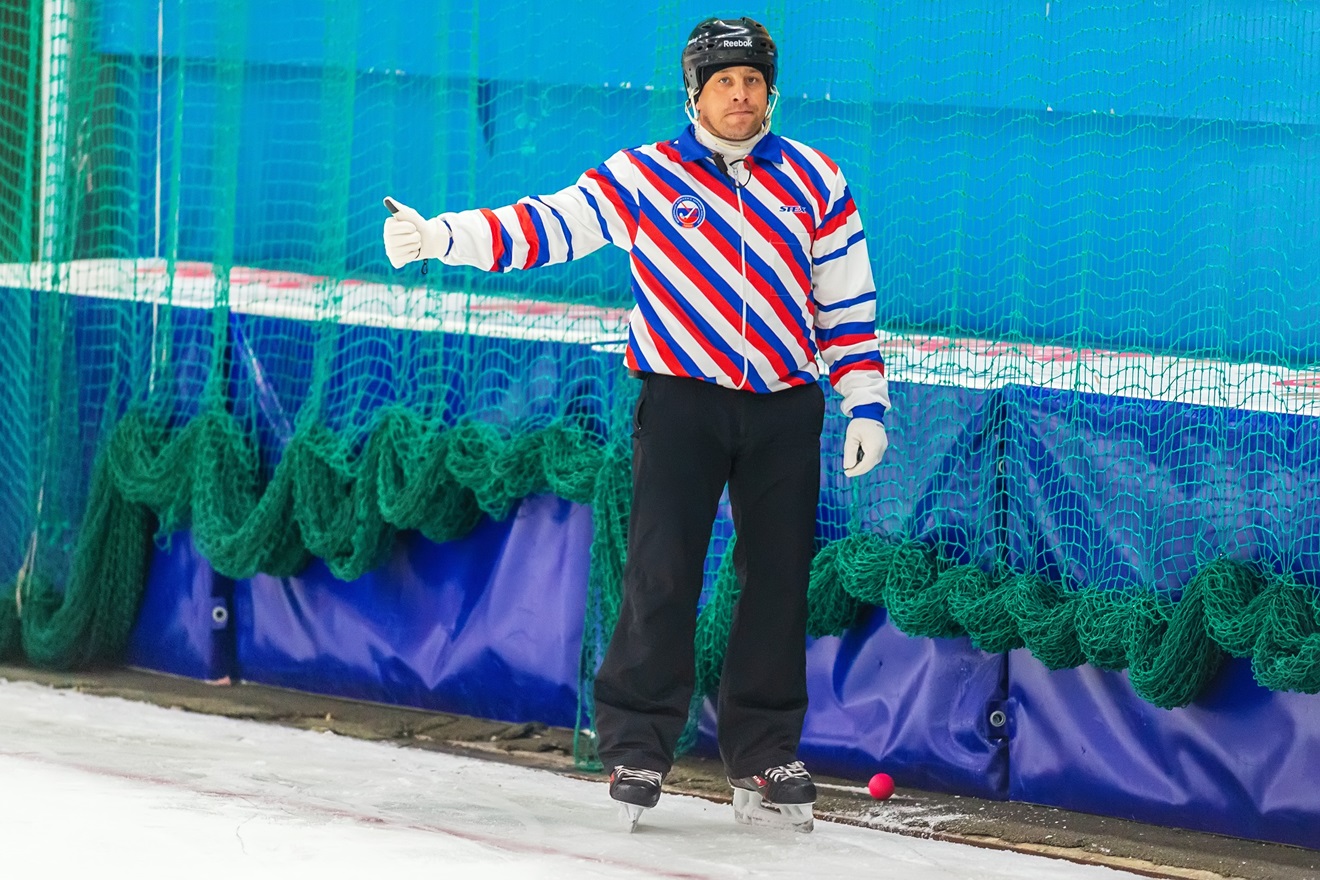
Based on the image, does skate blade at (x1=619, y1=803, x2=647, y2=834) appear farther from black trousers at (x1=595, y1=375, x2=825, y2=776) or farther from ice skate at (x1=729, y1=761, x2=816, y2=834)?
ice skate at (x1=729, y1=761, x2=816, y2=834)

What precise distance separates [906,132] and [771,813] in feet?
5.60

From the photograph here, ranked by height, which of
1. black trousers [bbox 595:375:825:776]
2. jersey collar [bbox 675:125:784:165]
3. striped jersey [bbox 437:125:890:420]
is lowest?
black trousers [bbox 595:375:825:776]

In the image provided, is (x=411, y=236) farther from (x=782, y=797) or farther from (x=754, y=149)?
(x=782, y=797)

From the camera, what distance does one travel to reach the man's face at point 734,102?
3877 millimetres

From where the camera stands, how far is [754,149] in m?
3.93

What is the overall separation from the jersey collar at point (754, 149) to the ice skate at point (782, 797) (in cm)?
127

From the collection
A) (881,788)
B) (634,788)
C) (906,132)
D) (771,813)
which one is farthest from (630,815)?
(906,132)

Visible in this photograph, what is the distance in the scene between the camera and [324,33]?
5.54 m

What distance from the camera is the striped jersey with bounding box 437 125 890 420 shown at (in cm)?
390

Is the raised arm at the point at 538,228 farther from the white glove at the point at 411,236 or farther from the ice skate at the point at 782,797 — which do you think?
the ice skate at the point at 782,797

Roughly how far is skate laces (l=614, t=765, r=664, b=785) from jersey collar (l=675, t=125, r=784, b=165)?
1251mm

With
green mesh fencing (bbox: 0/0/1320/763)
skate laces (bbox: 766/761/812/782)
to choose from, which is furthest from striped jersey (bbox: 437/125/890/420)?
skate laces (bbox: 766/761/812/782)

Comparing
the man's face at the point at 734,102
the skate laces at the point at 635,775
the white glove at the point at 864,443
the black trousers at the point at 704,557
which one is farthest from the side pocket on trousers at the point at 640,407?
the skate laces at the point at 635,775

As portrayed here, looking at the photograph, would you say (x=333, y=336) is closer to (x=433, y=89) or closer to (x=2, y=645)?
(x=433, y=89)
